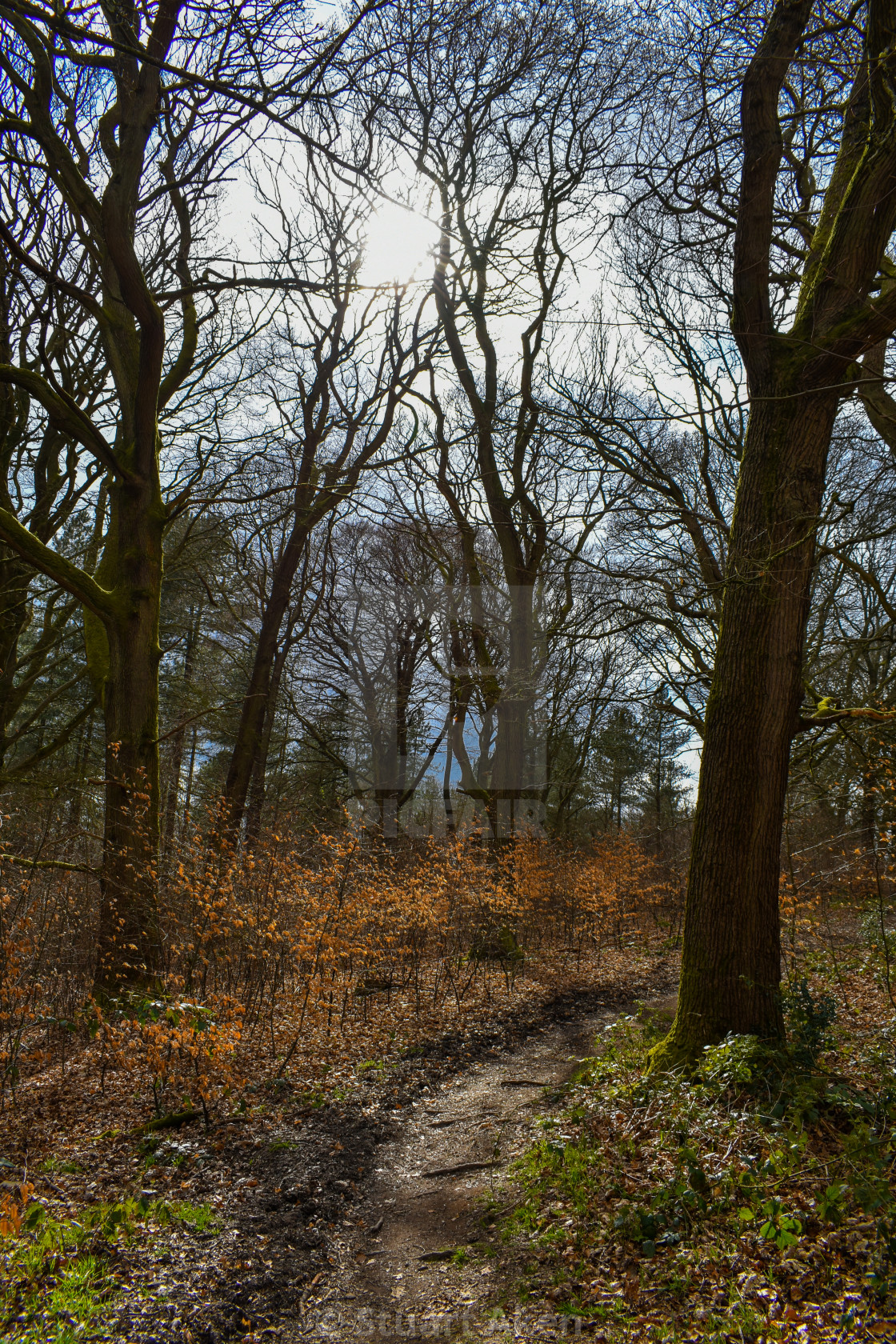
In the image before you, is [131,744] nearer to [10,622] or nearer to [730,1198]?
[10,622]

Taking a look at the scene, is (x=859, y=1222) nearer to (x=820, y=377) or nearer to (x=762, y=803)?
(x=762, y=803)

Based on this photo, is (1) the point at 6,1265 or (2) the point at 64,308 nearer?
(1) the point at 6,1265

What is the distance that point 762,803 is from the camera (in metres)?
5.16

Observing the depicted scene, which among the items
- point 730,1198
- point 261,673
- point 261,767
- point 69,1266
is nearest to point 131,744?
point 69,1266

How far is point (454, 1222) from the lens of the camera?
402 cm

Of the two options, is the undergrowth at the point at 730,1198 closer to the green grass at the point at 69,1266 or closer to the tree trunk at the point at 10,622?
the green grass at the point at 69,1266

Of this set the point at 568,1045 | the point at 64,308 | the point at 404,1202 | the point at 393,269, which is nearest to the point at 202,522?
the point at 64,308

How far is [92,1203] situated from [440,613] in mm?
12418

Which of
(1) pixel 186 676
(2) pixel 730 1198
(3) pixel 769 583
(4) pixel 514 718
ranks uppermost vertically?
(1) pixel 186 676

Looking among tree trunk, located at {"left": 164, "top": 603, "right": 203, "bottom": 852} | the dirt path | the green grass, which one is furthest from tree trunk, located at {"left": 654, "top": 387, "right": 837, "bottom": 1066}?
tree trunk, located at {"left": 164, "top": 603, "right": 203, "bottom": 852}

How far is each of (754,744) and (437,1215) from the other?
3506 mm

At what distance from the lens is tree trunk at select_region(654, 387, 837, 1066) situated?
506cm

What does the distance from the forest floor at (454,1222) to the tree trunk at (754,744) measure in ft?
2.25

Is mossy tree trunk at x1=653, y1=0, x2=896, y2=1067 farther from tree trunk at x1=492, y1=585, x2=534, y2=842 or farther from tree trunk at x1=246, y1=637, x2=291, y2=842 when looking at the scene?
tree trunk at x1=246, y1=637, x2=291, y2=842
